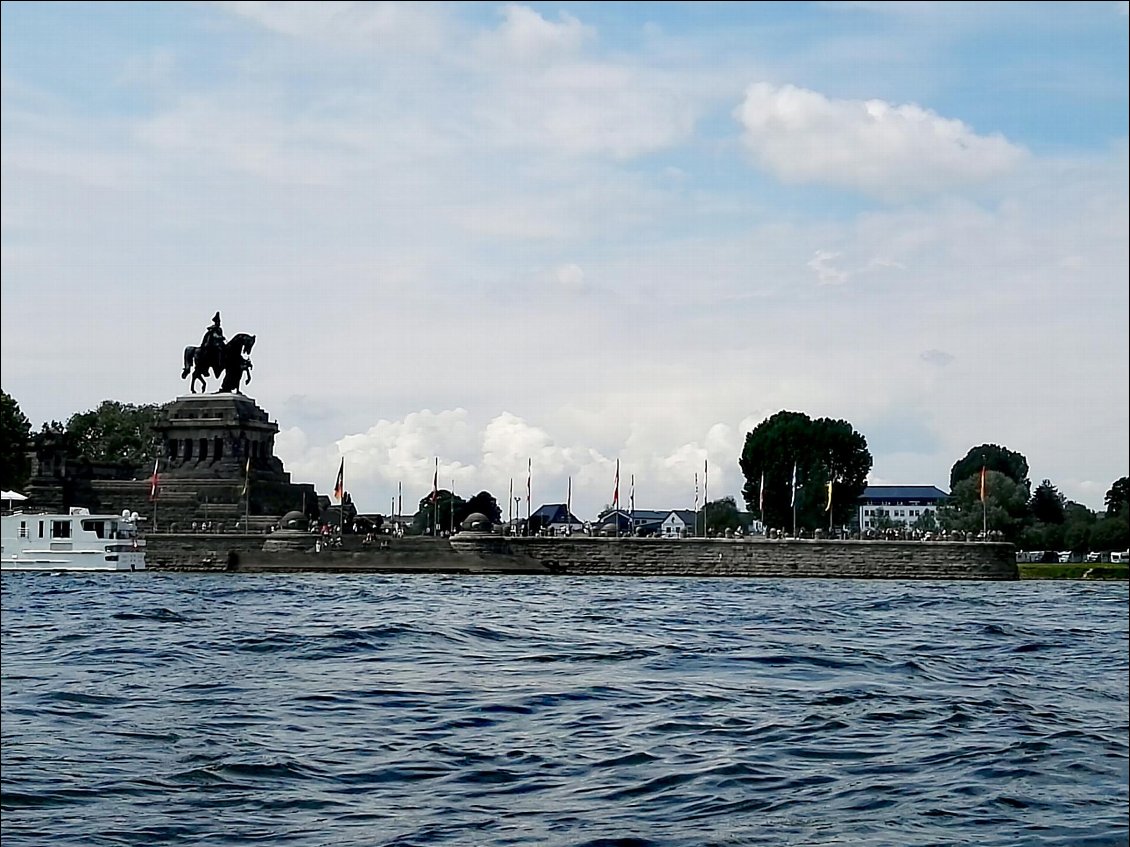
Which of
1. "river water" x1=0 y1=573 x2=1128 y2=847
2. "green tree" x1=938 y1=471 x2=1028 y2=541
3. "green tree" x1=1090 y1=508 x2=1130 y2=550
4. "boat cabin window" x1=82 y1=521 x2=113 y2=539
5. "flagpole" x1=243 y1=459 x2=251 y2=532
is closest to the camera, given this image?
"river water" x1=0 y1=573 x2=1128 y2=847

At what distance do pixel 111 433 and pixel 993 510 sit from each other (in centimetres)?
6207

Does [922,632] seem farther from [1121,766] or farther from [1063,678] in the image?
[1121,766]

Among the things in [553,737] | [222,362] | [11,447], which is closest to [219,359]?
[222,362]

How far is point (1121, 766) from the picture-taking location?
11547 mm

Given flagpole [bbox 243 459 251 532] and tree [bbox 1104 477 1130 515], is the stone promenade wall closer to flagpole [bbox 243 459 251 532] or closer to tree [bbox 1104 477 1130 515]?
flagpole [bbox 243 459 251 532]

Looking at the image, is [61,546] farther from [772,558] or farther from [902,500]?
[902,500]

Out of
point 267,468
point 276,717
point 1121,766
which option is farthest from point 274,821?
point 267,468

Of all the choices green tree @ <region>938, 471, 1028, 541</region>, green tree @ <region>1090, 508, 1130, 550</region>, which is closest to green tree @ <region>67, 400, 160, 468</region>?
green tree @ <region>938, 471, 1028, 541</region>

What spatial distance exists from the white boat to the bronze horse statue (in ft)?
39.6

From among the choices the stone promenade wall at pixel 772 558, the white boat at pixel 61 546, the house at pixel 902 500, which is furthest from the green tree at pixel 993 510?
the house at pixel 902 500

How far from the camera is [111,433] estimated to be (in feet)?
364

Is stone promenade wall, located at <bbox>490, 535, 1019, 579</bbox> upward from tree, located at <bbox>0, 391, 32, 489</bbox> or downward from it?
downward

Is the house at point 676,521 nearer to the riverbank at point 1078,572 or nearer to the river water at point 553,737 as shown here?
the riverbank at point 1078,572

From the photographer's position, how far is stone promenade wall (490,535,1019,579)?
70312 mm
